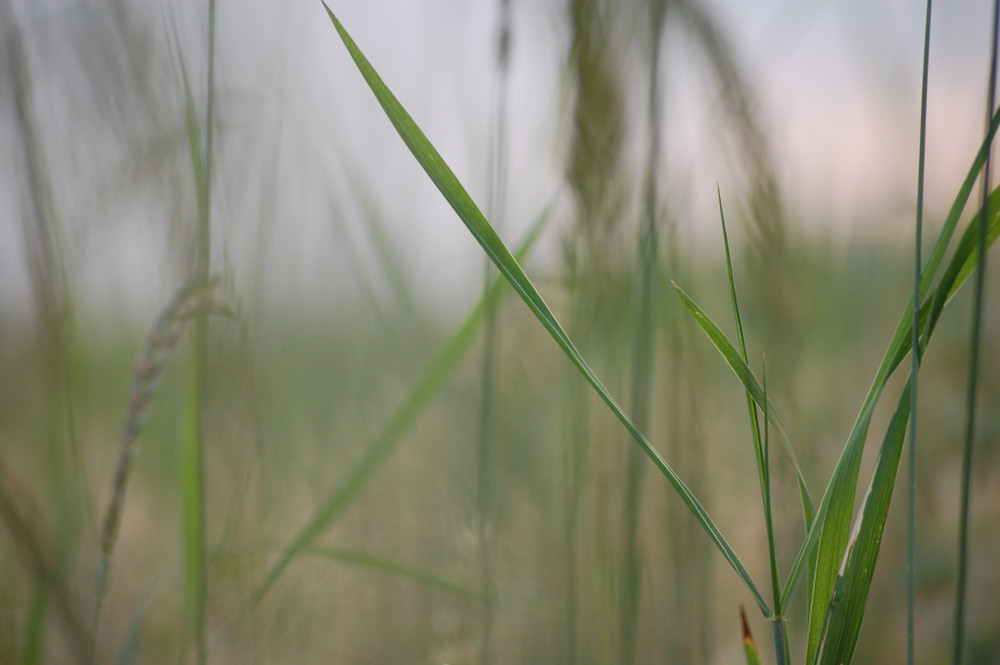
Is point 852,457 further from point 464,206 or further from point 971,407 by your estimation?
point 464,206

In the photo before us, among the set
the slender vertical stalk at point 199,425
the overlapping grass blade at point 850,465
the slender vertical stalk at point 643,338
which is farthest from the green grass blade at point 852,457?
the slender vertical stalk at point 199,425

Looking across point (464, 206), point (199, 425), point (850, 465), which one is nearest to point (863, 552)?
point (850, 465)

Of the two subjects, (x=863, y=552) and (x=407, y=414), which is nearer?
(x=863, y=552)

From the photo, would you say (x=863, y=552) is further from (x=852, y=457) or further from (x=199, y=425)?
(x=199, y=425)

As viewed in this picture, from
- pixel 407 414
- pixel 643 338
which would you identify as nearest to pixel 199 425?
pixel 407 414

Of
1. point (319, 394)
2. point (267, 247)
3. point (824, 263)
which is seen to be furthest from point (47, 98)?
point (824, 263)

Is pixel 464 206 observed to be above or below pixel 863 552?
above

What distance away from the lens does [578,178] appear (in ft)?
1.11

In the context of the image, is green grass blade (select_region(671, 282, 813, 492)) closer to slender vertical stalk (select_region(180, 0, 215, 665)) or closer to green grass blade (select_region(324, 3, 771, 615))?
green grass blade (select_region(324, 3, 771, 615))

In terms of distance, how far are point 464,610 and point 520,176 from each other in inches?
14.5

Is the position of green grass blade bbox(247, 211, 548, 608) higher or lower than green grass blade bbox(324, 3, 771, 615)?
lower

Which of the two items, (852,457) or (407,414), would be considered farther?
(407,414)

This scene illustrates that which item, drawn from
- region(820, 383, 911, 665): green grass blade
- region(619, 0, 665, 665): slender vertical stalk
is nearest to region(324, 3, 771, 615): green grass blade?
region(820, 383, 911, 665): green grass blade

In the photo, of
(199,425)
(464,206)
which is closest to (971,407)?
(464,206)
